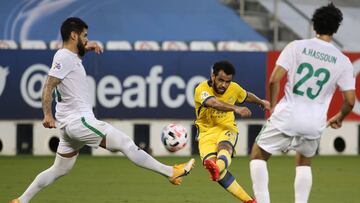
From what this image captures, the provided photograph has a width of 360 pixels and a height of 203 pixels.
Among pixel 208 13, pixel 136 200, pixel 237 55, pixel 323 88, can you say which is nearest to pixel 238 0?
pixel 208 13

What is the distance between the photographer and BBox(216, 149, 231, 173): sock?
10606mm

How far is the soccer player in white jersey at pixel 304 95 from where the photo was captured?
8781 millimetres

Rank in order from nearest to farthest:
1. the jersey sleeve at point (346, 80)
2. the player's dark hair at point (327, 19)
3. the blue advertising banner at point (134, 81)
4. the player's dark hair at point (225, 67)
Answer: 1. the player's dark hair at point (327, 19)
2. the jersey sleeve at point (346, 80)
3. the player's dark hair at point (225, 67)
4. the blue advertising banner at point (134, 81)

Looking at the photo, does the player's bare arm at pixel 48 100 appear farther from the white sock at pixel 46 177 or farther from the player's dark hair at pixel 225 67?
the player's dark hair at pixel 225 67

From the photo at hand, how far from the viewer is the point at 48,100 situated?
990 cm

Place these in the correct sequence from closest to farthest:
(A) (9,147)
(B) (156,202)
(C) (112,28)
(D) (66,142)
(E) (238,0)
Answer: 1. (D) (66,142)
2. (B) (156,202)
3. (A) (9,147)
4. (C) (112,28)
5. (E) (238,0)

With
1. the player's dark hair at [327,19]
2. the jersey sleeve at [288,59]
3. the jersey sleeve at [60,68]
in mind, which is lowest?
the jersey sleeve at [60,68]

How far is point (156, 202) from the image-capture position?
1172 cm

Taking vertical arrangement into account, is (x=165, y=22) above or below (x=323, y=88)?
below

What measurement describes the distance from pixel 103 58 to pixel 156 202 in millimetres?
7874

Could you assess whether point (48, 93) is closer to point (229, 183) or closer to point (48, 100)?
point (48, 100)

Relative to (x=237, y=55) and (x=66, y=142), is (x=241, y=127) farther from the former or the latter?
(x=66, y=142)

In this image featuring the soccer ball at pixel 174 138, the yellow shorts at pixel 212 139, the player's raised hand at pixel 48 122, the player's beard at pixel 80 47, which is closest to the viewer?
the player's raised hand at pixel 48 122

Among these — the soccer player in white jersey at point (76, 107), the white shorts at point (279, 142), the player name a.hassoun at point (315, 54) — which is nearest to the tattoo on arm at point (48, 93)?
the soccer player in white jersey at point (76, 107)
